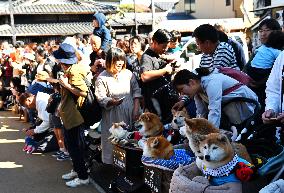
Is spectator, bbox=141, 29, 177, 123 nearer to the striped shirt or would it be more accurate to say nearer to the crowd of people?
the crowd of people

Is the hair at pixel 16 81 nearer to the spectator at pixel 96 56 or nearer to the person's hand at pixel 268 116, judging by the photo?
the spectator at pixel 96 56

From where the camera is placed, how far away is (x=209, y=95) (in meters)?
3.57

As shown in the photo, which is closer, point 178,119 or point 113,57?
point 178,119

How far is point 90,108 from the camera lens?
5.16 m

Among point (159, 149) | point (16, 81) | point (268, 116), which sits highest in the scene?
point (268, 116)

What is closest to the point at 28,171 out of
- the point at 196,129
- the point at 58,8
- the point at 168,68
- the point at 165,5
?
the point at 168,68

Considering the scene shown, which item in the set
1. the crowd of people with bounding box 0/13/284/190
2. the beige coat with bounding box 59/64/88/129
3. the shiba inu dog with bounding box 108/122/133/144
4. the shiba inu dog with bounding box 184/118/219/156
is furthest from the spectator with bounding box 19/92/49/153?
the shiba inu dog with bounding box 184/118/219/156

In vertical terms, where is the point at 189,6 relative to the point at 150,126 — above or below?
above

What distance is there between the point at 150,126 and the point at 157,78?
1.00 m

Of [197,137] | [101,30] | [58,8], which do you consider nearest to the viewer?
[197,137]

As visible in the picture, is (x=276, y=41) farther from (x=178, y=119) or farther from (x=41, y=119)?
(x=41, y=119)

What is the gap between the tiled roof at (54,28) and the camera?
106ft

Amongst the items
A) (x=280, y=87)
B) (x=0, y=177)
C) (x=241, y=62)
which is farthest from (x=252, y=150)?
(x=0, y=177)

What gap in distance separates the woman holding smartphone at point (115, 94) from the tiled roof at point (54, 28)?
28165 mm
